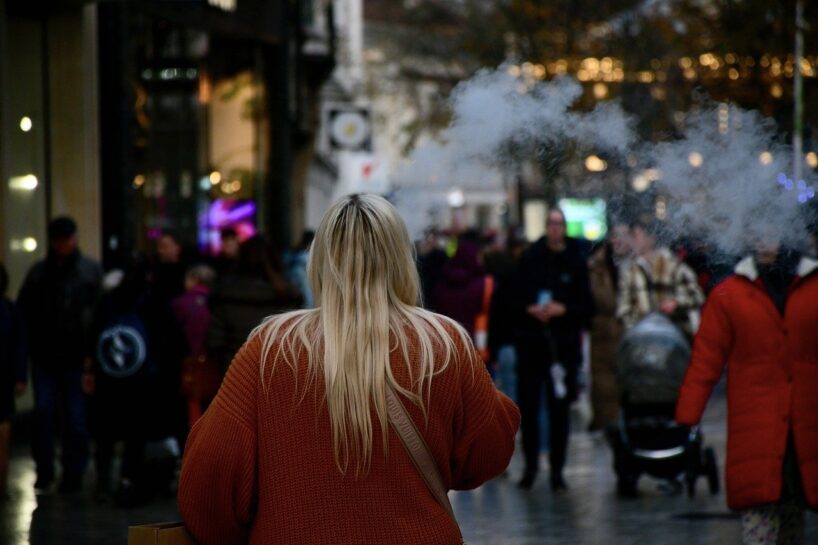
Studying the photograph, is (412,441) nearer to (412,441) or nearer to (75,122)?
(412,441)

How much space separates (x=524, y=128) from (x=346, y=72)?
33.0m

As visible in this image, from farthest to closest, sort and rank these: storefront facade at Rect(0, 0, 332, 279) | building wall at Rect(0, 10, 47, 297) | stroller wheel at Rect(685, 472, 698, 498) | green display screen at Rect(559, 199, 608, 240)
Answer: storefront facade at Rect(0, 0, 332, 279)
building wall at Rect(0, 10, 47, 297)
green display screen at Rect(559, 199, 608, 240)
stroller wheel at Rect(685, 472, 698, 498)

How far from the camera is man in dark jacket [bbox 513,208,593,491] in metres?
10.9

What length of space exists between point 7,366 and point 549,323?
158 inches

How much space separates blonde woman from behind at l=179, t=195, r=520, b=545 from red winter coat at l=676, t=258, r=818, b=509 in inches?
139

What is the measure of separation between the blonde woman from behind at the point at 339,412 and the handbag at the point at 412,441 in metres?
0.02

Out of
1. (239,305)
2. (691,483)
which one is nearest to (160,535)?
(239,305)

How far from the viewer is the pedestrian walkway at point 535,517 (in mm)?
8664

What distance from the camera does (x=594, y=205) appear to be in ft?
39.0

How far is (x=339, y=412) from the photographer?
3.29 m

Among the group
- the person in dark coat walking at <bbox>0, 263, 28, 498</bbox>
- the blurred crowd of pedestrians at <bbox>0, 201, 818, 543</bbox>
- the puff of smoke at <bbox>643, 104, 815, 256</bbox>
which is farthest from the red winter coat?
the person in dark coat walking at <bbox>0, 263, 28, 498</bbox>

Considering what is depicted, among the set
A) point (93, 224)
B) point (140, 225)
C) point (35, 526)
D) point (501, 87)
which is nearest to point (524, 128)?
point (501, 87)

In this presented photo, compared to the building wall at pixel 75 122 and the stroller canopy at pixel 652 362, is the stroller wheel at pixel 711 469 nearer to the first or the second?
the stroller canopy at pixel 652 362

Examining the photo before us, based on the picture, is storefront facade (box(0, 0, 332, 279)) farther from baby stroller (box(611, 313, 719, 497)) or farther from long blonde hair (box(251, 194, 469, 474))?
long blonde hair (box(251, 194, 469, 474))
